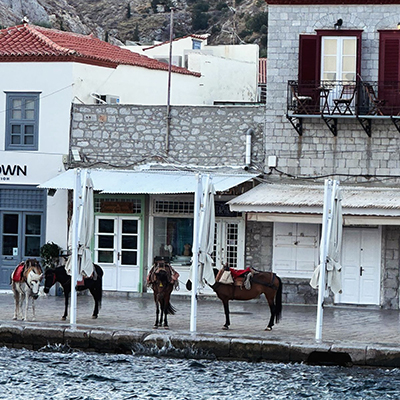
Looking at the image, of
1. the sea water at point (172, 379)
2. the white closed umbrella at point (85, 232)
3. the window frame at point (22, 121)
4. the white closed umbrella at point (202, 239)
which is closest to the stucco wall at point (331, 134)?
the white closed umbrella at point (202, 239)

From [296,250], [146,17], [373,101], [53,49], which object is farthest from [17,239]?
[146,17]

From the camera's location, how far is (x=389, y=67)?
24438mm

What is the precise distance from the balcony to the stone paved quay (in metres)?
4.71

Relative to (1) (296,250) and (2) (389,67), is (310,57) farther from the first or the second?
(1) (296,250)

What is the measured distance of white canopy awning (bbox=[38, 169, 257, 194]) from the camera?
79.3ft

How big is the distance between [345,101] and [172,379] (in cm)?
948

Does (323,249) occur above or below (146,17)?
below

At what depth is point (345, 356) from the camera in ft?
59.4

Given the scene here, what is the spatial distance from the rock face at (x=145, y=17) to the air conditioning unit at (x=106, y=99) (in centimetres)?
4238

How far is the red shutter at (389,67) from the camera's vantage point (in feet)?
79.6

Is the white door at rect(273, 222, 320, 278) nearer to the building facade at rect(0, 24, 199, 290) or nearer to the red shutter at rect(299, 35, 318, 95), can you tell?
the red shutter at rect(299, 35, 318, 95)

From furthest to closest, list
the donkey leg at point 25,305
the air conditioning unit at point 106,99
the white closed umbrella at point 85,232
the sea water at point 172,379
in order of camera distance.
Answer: the air conditioning unit at point 106,99, the donkey leg at point 25,305, the white closed umbrella at point 85,232, the sea water at point 172,379

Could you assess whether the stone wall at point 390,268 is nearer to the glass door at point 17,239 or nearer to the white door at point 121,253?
the white door at point 121,253

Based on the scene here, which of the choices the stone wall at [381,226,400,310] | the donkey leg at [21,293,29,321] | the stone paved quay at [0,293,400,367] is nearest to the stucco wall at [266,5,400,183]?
the stone wall at [381,226,400,310]
